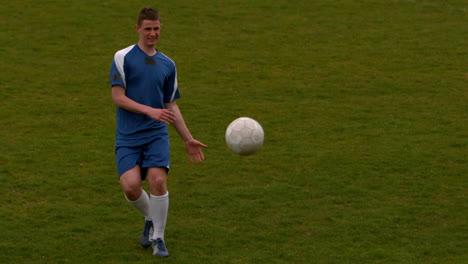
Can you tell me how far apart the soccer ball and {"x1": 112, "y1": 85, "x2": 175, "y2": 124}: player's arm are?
1026 millimetres

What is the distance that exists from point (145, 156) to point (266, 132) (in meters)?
5.77

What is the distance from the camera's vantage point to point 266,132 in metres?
14.1

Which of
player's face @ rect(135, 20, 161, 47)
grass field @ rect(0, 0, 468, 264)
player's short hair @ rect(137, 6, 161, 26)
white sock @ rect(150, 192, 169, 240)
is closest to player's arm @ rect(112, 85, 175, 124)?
player's face @ rect(135, 20, 161, 47)

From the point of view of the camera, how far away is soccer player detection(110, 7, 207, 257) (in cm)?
841

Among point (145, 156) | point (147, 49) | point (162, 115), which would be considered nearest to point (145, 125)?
point (145, 156)

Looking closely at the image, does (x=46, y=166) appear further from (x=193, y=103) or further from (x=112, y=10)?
(x=112, y=10)

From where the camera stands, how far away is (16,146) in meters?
13.1

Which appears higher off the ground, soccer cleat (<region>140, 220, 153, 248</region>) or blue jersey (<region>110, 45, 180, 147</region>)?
blue jersey (<region>110, 45, 180, 147</region>)

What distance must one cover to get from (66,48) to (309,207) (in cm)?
1114

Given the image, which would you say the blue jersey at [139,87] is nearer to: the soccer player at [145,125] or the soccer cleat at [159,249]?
the soccer player at [145,125]

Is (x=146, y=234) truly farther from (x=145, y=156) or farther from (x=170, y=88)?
(x=170, y=88)

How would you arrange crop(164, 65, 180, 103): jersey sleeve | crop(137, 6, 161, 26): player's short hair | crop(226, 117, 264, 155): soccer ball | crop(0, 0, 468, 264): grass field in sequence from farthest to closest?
crop(0, 0, 468, 264): grass field → crop(226, 117, 264, 155): soccer ball → crop(164, 65, 180, 103): jersey sleeve → crop(137, 6, 161, 26): player's short hair

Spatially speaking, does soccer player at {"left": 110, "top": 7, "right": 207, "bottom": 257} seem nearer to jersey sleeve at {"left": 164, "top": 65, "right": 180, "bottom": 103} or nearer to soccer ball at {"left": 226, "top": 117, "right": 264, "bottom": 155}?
jersey sleeve at {"left": 164, "top": 65, "right": 180, "bottom": 103}

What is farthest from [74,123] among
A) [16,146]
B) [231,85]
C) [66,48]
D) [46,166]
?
[66,48]
